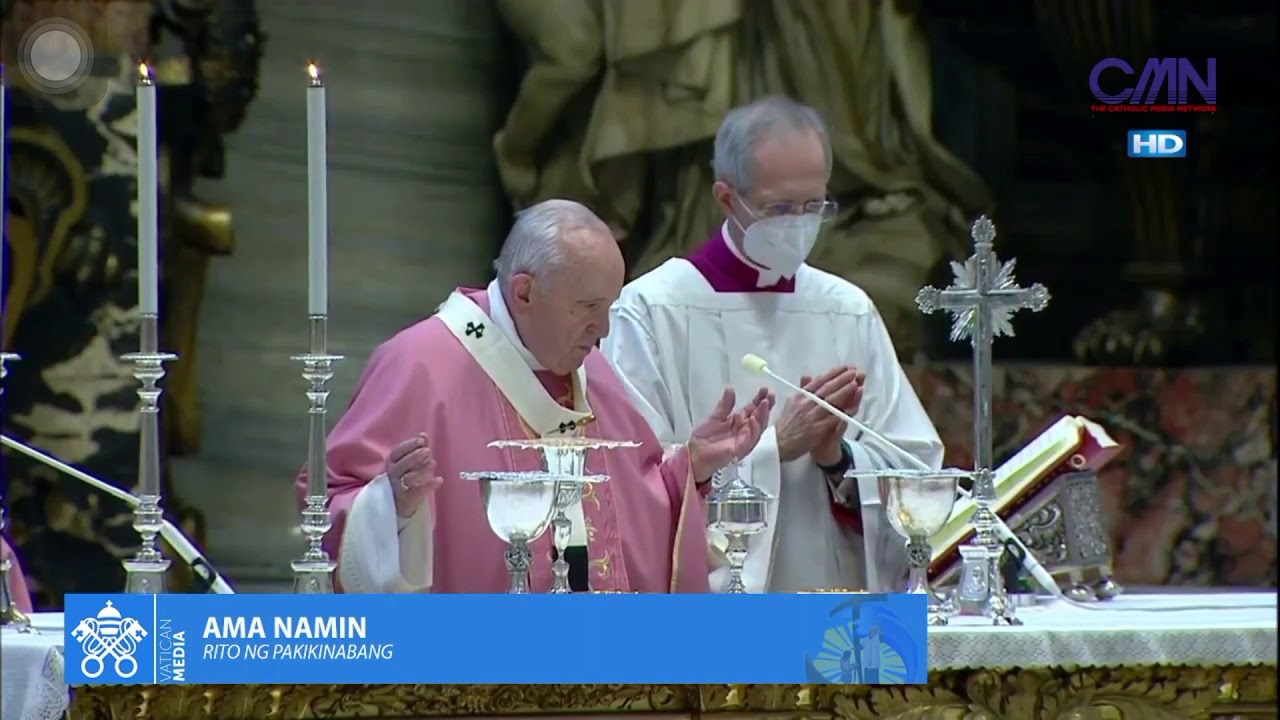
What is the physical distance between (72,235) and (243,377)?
0.99 meters

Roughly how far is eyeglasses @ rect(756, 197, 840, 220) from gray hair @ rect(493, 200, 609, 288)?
2.45 feet

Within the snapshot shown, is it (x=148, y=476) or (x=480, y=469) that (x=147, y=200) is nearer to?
(x=148, y=476)

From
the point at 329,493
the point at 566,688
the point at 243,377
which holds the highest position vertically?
the point at 243,377

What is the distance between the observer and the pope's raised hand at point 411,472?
4.40m

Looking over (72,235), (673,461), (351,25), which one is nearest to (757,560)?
(673,461)

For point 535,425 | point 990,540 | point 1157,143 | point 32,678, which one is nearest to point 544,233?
point 535,425

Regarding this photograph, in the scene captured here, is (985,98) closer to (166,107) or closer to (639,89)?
(639,89)

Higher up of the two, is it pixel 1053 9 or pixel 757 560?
pixel 1053 9

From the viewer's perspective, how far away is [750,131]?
5.47m

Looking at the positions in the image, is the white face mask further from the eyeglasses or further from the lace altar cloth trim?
the lace altar cloth trim

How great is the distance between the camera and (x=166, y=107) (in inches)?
327

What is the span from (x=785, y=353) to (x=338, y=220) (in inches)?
129

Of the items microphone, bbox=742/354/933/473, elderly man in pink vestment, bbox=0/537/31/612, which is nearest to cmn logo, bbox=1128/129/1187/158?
microphone, bbox=742/354/933/473

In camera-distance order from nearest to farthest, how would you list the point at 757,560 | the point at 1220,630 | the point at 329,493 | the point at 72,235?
the point at 1220,630 → the point at 329,493 → the point at 757,560 → the point at 72,235
